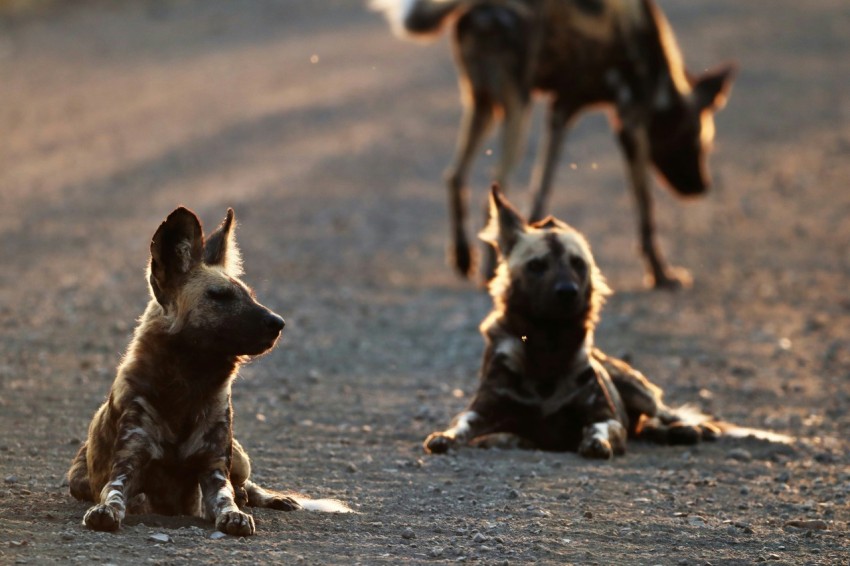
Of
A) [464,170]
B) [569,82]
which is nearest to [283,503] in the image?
[464,170]

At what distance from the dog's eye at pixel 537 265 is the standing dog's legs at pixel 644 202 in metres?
4.84

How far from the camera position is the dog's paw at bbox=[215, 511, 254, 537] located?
14.3ft

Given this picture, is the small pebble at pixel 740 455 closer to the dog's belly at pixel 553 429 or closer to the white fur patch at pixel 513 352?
the dog's belly at pixel 553 429

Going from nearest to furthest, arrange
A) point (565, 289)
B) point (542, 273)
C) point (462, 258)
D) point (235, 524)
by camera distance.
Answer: point (235, 524), point (565, 289), point (542, 273), point (462, 258)

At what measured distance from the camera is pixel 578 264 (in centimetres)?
615

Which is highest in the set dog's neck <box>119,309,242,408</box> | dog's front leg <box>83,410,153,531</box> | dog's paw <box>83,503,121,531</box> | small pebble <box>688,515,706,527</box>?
dog's neck <box>119,309,242,408</box>

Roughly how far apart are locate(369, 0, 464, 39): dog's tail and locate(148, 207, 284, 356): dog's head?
19.0 ft

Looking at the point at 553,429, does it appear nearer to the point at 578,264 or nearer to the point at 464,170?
the point at 578,264

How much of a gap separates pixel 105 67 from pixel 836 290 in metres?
11.2

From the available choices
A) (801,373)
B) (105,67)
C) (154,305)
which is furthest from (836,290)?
(105,67)

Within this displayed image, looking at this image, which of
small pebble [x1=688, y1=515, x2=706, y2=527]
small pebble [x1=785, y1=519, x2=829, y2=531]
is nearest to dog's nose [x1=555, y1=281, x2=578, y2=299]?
small pebble [x1=688, y1=515, x2=706, y2=527]

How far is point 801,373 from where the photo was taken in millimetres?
8336

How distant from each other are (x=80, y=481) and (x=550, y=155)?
6.78 m

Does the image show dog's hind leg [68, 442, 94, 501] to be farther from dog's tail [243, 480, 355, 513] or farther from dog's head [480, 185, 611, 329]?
dog's head [480, 185, 611, 329]
